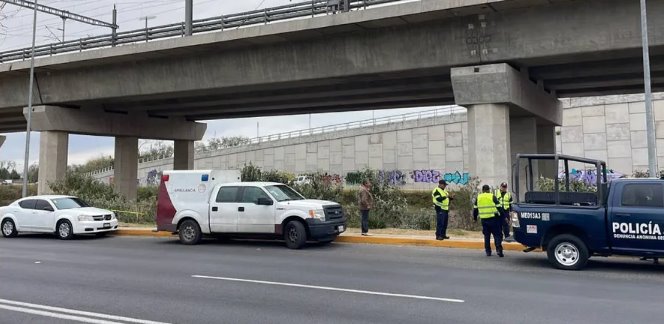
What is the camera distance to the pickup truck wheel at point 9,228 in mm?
18797

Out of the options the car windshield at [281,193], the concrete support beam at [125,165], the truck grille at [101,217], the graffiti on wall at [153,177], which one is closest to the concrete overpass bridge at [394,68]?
the concrete support beam at [125,165]

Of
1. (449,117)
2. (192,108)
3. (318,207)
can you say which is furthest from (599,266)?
(449,117)

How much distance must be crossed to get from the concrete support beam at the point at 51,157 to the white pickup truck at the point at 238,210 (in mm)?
18209

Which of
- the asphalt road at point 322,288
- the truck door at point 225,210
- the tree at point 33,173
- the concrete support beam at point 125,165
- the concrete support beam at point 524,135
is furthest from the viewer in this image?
the tree at point 33,173

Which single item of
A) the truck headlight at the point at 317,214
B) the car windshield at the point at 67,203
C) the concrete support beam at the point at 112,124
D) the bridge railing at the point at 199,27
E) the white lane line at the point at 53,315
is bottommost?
the white lane line at the point at 53,315

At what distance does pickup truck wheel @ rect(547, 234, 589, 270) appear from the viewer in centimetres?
1041

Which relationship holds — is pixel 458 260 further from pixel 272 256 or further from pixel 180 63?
pixel 180 63

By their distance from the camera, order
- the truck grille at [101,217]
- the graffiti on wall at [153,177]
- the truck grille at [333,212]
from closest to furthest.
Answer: the truck grille at [333,212] < the truck grille at [101,217] < the graffiti on wall at [153,177]

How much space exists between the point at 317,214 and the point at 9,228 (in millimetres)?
12603

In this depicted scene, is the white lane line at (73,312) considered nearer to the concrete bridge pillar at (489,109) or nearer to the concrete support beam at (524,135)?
the concrete bridge pillar at (489,109)

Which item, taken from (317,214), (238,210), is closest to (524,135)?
(317,214)

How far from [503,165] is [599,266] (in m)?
8.49

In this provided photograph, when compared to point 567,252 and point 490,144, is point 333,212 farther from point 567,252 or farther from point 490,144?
point 490,144

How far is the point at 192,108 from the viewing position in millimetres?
32562
